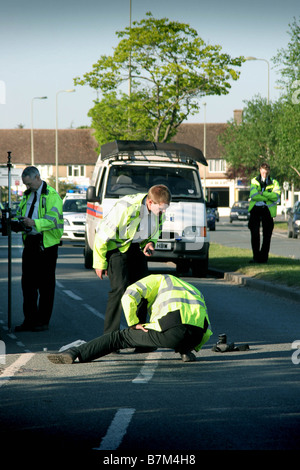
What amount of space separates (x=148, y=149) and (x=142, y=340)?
10102 millimetres

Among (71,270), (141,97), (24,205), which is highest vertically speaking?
(141,97)

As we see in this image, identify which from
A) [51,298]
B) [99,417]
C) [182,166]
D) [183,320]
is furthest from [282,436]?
[182,166]

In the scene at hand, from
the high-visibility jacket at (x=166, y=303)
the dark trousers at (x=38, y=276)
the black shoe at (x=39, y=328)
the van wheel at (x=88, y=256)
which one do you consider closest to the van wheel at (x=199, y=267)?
the van wheel at (x=88, y=256)

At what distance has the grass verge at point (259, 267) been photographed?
1497 centimetres

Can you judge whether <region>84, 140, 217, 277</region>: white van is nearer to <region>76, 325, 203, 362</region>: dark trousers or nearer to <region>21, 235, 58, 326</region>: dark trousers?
<region>21, 235, 58, 326</region>: dark trousers

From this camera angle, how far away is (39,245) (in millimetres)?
10297

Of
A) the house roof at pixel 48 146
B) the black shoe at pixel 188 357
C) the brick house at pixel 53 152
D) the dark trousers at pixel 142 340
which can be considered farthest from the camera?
the house roof at pixel 48 146

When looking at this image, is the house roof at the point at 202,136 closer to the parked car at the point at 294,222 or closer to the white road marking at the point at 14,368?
the parked car at the point at 294,222

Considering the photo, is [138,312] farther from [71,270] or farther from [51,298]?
[71,270]

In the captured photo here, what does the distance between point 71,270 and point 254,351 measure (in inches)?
419

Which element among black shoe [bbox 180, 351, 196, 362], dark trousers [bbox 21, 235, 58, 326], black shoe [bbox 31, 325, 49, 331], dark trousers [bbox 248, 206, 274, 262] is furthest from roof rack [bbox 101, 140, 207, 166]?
black shoe [bbox 180, 351, 196, 362]

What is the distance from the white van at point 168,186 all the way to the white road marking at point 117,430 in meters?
10.8

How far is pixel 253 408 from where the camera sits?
20.0 ft

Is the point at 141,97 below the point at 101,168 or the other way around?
the other way around
